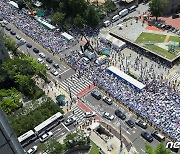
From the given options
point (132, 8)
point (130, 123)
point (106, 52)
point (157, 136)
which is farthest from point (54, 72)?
point (132, 8)

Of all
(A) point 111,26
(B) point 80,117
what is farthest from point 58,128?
(A) point 111,26

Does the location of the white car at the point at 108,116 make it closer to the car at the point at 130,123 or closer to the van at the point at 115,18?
the car at the point at 130,123

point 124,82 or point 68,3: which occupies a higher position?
point 68,3

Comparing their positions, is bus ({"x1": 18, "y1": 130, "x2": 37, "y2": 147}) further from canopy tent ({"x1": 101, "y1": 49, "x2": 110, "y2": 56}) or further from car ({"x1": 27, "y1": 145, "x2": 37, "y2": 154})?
canopy tent ({"x1": 101, "y1": 49, "x2": 110, "y2": 56})

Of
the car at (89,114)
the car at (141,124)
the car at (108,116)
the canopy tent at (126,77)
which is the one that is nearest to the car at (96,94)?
the car at (89,114)

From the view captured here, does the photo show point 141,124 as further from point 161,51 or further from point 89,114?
point 161,51

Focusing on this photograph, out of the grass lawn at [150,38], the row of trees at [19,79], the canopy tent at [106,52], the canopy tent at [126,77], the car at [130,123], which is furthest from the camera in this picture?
the grass lawn at [150,38]

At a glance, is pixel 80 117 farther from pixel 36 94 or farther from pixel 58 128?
pixel 36 94
